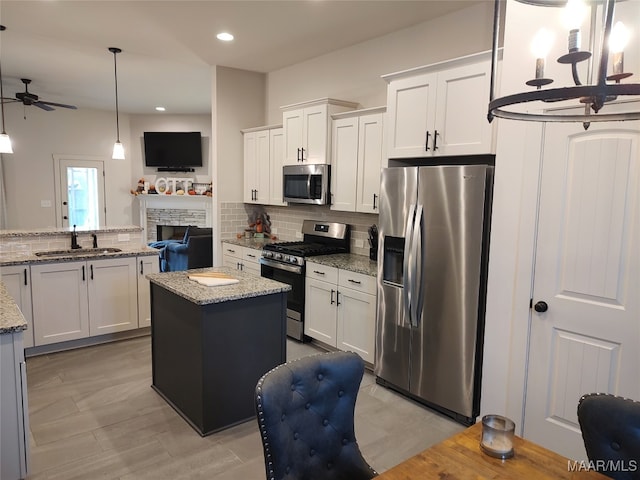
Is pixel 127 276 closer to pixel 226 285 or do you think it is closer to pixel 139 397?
pixel 139 397

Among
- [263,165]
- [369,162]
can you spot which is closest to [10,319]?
[369,162]

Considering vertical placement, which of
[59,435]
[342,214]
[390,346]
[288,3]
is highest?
[288,3]

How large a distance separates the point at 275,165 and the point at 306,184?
0.75 metres

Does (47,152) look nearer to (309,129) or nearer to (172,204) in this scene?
(172,204)

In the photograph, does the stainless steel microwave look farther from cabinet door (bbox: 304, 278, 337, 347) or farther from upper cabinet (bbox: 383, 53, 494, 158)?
upper cabinet (bbox: 383, 53, 494, 158)

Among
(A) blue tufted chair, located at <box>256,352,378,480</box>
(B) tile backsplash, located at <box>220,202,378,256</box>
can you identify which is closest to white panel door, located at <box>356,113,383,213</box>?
(B) tile backsplash, located at <box>220,202,378,256</box>

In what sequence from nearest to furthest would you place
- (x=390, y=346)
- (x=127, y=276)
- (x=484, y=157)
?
(x=484, y=157), (x=390, y=346), (x=127, y=276)

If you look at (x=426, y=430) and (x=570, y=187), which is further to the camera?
(x=426, y=430)

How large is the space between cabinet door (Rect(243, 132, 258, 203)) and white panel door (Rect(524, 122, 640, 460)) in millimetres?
3711

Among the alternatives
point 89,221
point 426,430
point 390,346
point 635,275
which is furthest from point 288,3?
point 89,221

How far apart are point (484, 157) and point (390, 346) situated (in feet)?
5.11

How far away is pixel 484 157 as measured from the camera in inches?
126

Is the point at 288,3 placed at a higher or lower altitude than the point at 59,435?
higher

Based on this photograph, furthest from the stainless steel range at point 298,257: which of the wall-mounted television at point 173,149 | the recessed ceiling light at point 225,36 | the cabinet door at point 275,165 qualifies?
the wall-mounted television at point 173,149
